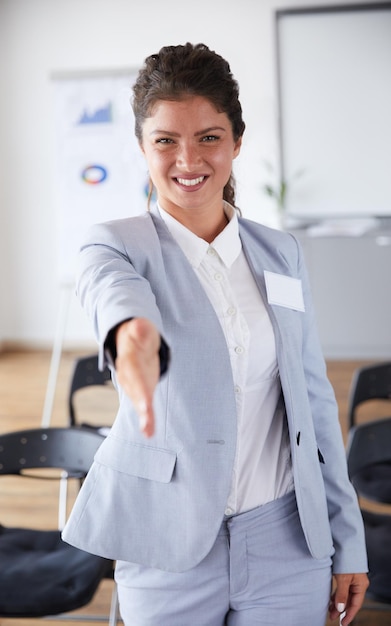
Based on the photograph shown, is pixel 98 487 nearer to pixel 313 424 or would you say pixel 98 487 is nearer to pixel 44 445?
pixel 313 424

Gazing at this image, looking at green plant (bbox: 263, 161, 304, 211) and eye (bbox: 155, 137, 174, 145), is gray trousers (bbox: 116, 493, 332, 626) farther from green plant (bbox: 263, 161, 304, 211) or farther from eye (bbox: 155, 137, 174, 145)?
green plant (bbox: 263, 161, 304, 211)

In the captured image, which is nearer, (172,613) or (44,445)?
(172,613)

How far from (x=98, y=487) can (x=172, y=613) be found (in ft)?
0.79

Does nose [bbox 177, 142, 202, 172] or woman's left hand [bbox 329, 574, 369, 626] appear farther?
woman's left hand [bbox 329, 574, 369, 626]

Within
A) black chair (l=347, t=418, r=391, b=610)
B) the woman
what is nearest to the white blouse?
the woman

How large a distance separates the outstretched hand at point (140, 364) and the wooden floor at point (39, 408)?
2216mm

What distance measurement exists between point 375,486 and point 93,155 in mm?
3478

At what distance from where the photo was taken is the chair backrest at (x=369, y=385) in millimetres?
3238

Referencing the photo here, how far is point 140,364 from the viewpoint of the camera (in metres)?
0.83

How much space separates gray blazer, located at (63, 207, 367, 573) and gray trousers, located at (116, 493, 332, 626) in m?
0.04

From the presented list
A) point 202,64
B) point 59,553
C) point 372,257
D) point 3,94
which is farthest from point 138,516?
point 3,94

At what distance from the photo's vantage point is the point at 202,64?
130 cm

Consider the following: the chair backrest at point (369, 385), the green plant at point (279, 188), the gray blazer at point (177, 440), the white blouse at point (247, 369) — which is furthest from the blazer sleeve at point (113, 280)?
the green plant at point (279, 188)

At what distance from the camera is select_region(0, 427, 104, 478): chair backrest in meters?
2.47
